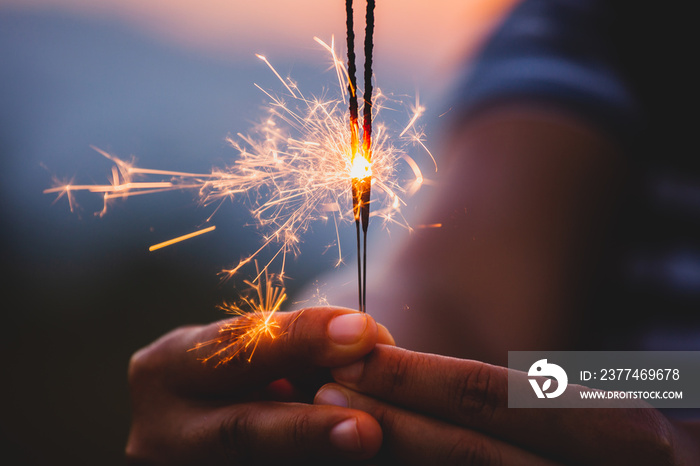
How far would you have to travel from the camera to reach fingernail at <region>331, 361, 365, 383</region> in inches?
47.8

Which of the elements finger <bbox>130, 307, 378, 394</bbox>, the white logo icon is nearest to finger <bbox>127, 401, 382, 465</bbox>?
finger <bbox>130, 307, 378, 394</bbox>

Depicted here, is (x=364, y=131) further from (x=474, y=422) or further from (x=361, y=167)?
(x=474, y=422)

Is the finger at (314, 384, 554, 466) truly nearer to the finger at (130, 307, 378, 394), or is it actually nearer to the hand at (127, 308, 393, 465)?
the hand at (127, 308, 393, 465)

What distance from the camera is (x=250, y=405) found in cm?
131

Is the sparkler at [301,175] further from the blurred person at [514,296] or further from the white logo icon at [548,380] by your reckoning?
the white logo icon at [548,380]

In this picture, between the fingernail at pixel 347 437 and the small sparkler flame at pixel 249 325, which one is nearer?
the fingernail at pixel 347 437

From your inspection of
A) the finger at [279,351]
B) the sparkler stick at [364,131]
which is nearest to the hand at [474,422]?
the finger at [279,351]

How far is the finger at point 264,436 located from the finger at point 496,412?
0.46 feet

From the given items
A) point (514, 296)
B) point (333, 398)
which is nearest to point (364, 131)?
point (333, 398)

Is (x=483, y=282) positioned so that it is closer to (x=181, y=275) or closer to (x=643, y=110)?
(x=643, y=110)

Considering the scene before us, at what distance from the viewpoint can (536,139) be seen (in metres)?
2.99

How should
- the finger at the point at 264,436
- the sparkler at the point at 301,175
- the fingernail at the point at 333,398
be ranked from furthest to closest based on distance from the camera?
the sparkler at the point at 301,175
the fingernail at the point at 333,398
the finger at the point at 264,436

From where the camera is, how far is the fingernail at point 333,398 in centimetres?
124

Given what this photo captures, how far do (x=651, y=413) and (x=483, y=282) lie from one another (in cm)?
181
